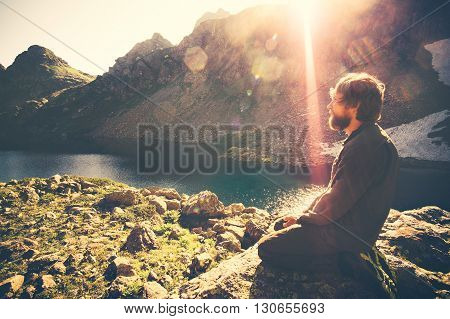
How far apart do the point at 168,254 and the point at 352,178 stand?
9.53m

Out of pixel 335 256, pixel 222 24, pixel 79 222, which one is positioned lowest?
pixel 79 222

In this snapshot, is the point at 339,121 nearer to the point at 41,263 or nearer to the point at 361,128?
the point at 361,128

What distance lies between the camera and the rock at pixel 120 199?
1764cm

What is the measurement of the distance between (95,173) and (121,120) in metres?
79.0

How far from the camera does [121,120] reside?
122m

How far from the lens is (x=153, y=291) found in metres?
8.34

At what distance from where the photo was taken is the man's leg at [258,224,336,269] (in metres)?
4.59

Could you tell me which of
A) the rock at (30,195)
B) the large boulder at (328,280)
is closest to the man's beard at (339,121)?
the large boulder at (328,280)

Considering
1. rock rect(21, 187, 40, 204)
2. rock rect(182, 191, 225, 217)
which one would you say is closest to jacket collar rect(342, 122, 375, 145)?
rock rect(182, 191, 225, 217)

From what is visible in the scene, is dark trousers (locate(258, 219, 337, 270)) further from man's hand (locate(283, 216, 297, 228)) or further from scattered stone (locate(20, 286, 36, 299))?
scattered stone (locate(20, 286, 36, 299))

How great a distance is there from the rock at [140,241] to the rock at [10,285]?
3723mm

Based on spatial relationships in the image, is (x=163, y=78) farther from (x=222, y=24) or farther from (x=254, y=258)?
(x=254, y=258)

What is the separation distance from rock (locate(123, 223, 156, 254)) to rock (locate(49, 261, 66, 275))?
2.46 metres

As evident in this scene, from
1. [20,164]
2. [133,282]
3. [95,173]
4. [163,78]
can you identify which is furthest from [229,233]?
[163,78]
